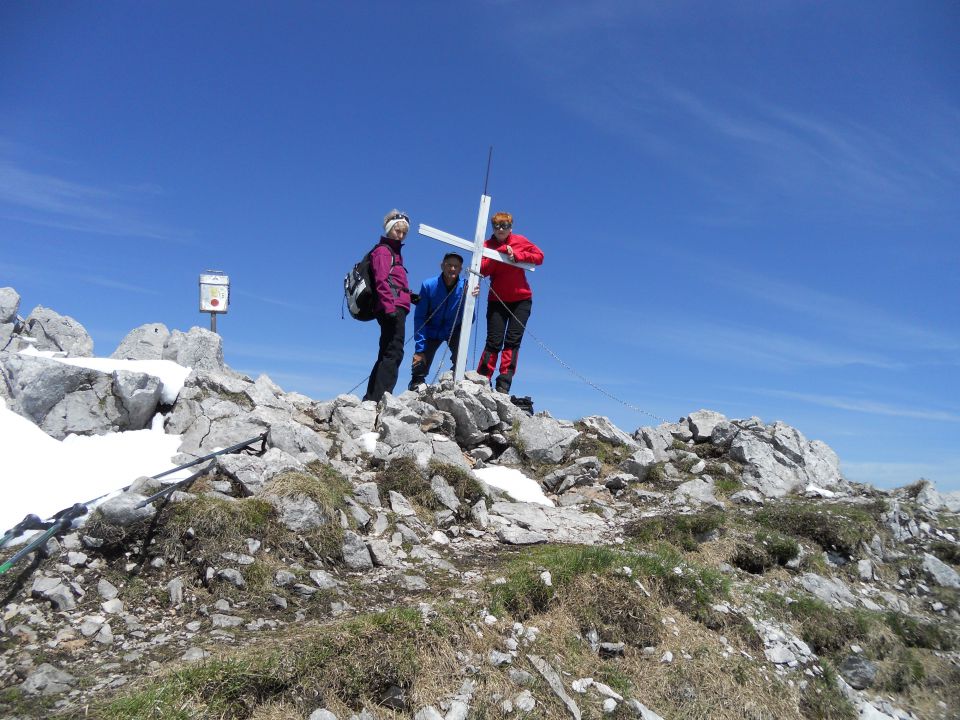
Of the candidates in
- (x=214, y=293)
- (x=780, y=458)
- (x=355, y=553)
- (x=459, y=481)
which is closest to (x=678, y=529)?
(x=459, y=481)

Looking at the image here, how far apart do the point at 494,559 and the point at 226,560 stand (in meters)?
3.29

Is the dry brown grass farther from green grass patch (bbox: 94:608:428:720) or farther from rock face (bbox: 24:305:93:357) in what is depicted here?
rock face (bbox: 24:305:93:357)

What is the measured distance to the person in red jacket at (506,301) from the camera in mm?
14945

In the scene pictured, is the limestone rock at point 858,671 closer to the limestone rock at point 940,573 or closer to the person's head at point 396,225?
the limestone rock at point 940,573

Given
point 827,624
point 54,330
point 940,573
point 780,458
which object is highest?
point 54,330

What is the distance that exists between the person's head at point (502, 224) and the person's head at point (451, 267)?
3.55 feet

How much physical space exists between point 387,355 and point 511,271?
3744 mm

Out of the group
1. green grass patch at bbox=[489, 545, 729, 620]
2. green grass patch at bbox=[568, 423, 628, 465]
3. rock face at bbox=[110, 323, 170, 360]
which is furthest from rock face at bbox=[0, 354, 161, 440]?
green grass patch at bbox=[568, 423, 628, 465]

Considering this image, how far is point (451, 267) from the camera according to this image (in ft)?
48.8

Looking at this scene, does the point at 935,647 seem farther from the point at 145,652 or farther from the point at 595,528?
the point at 145,652

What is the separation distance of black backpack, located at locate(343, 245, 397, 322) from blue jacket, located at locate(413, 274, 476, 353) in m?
1.85

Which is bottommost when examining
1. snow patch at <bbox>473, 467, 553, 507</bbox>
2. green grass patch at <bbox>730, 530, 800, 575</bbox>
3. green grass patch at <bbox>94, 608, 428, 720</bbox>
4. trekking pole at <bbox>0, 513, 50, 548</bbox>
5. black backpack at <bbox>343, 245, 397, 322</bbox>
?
green grass patch at <bbox>94, 608, 428, 720</bbox>

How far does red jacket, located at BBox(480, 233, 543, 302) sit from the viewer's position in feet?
49.2

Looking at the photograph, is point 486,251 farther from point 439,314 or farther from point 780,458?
point 780,458
